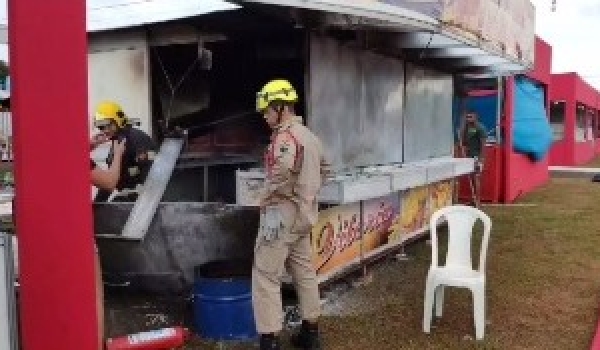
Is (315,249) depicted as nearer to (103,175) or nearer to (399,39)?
(103,175)

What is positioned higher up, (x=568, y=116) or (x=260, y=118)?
(x=568, y=116)

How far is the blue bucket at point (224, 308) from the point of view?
5203mm

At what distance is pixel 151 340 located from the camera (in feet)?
15.6

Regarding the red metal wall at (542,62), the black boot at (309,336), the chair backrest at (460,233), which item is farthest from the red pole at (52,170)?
the red metal wall at (542,62)

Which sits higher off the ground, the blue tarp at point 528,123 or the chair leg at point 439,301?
the blue tarp at point 528,123

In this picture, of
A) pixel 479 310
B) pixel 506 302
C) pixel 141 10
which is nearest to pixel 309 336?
pixel 479 310

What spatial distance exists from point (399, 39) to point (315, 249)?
9.13 feet

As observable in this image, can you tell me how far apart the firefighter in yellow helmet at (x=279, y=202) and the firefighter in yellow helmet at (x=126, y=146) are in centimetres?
190

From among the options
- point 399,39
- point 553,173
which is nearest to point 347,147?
point 399,39

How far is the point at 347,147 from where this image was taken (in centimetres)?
713

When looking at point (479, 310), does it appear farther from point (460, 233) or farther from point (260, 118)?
point (260, 118)

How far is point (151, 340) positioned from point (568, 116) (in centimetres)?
2751

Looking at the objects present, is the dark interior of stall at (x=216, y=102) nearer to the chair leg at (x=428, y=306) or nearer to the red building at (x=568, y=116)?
the chair leg at (x=428, y=306)

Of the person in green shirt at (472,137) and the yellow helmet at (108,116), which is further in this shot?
the person in green shirt at (472,137)
